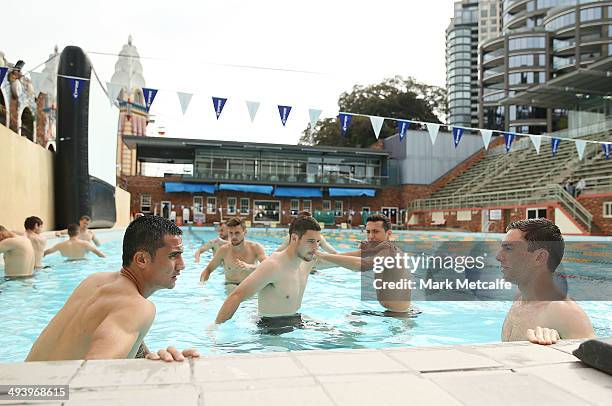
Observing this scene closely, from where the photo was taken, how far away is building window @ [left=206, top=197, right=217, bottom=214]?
106 feet

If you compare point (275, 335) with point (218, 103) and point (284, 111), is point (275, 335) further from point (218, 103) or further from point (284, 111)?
point (284, 111)

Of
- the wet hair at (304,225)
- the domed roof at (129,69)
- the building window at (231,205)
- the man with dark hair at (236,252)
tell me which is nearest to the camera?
the wet hair at (304,225)

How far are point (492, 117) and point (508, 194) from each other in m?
31.7

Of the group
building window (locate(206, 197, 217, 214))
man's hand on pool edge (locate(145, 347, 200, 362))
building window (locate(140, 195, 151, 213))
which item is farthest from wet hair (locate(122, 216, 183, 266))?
building window (locate(206, 197, 217, 214))

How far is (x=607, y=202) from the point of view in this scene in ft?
59.7

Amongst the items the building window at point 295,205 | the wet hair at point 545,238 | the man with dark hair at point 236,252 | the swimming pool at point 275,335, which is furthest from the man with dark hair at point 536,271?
the building window at point 295,205

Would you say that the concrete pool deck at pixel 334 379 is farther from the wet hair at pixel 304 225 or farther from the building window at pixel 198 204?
the building window at pixel 198 204

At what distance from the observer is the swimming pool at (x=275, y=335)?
4.68 metres

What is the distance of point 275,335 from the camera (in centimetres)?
459

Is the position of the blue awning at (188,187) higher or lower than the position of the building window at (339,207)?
higher

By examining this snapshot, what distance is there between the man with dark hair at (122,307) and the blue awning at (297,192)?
101 ft

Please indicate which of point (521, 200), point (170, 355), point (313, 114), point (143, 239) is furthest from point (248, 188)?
point (170, 355)

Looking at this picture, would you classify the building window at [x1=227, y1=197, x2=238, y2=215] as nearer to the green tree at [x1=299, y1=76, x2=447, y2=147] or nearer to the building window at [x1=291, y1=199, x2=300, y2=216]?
the building window at [x1=291, y1=199, x2=300, y2=216]

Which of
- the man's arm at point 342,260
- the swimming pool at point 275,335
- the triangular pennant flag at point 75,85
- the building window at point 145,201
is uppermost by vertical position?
the triangular pennant flag at point 75,85
